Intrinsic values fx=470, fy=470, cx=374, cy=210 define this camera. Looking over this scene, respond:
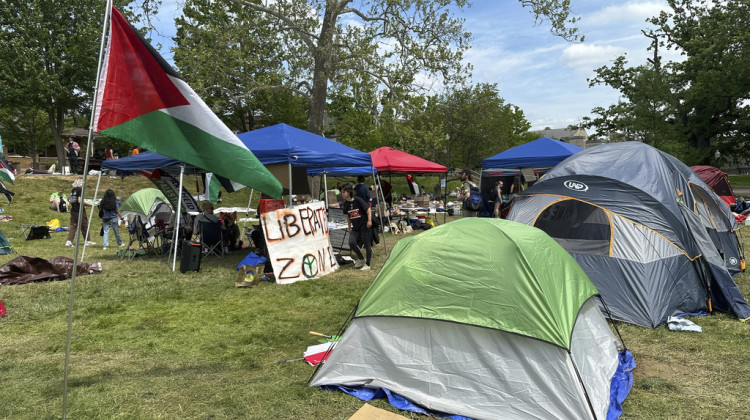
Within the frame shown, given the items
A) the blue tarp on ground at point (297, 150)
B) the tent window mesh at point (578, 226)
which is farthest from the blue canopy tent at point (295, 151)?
the tent window mesh at point (578, 226)

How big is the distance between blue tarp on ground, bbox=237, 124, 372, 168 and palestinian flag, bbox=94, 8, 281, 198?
→ 16.9 ft

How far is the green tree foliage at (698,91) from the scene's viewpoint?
1204 inches

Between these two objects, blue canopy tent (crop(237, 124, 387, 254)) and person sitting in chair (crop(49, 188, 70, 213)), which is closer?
blue canopy tent (crop(237, 124, 387, 254))

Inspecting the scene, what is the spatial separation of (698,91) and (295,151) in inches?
1314

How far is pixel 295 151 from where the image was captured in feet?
30.3

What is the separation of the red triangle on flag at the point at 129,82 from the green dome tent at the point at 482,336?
7.98 ft

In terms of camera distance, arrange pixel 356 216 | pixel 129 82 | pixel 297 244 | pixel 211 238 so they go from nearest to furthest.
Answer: pixel 129 82 < pixel 297 244 < pixel 356 216 < pixel 211 238

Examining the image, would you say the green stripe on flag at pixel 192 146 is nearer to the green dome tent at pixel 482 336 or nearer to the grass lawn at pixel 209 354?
the green dome tent at pixel 482 336

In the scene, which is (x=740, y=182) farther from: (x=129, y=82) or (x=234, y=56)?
(x=129, y=82)

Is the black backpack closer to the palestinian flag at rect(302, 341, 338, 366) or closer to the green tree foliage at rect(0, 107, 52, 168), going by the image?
the palestinian flag at rect(302, 341, 338, 366)

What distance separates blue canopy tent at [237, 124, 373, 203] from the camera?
920 centimetres

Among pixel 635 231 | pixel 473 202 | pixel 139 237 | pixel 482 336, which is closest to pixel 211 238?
pixel 139 237

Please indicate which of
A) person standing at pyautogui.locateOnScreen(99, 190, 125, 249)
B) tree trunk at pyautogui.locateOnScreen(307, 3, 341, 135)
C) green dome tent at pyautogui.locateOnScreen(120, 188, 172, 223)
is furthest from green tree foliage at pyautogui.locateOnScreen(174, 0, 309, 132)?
person standing at pyautogui.locateOnScreen(99, 190, 125, 249)

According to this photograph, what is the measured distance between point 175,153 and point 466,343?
9.24 feet
